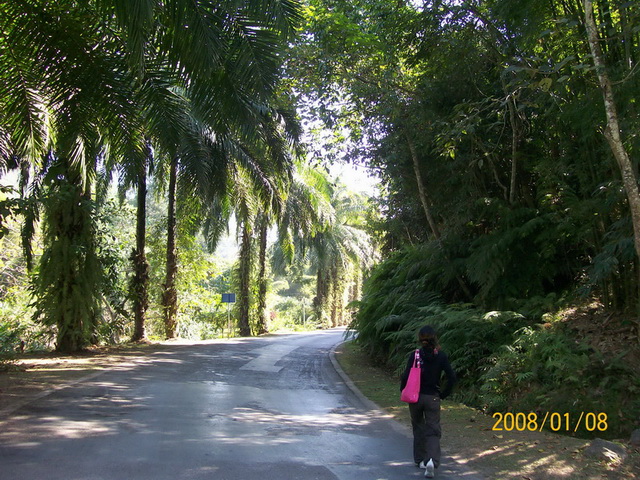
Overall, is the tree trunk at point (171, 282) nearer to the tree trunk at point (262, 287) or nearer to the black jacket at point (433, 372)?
the tree trunk at point (262, 287)

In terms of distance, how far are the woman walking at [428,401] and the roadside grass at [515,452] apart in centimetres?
61

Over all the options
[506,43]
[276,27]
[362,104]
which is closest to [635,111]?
[506,43]

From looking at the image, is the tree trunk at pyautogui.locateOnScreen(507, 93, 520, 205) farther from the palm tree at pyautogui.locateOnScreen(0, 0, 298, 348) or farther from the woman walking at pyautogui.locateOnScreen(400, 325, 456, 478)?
the woman walking at pyautogui.locateOnScreen(400, 325, 456, 478)

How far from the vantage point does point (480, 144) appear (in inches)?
431

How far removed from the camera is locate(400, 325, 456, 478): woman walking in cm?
520

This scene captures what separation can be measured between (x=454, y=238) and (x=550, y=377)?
16.1 ft

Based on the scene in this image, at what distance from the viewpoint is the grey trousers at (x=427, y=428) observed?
→ 5.16m

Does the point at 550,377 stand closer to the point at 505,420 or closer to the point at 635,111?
the point at 505,420

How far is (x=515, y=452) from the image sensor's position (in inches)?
232

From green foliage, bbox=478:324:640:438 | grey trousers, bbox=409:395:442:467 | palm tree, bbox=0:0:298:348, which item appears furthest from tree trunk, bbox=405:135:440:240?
grey trousers, bbox=409:395:442:467
